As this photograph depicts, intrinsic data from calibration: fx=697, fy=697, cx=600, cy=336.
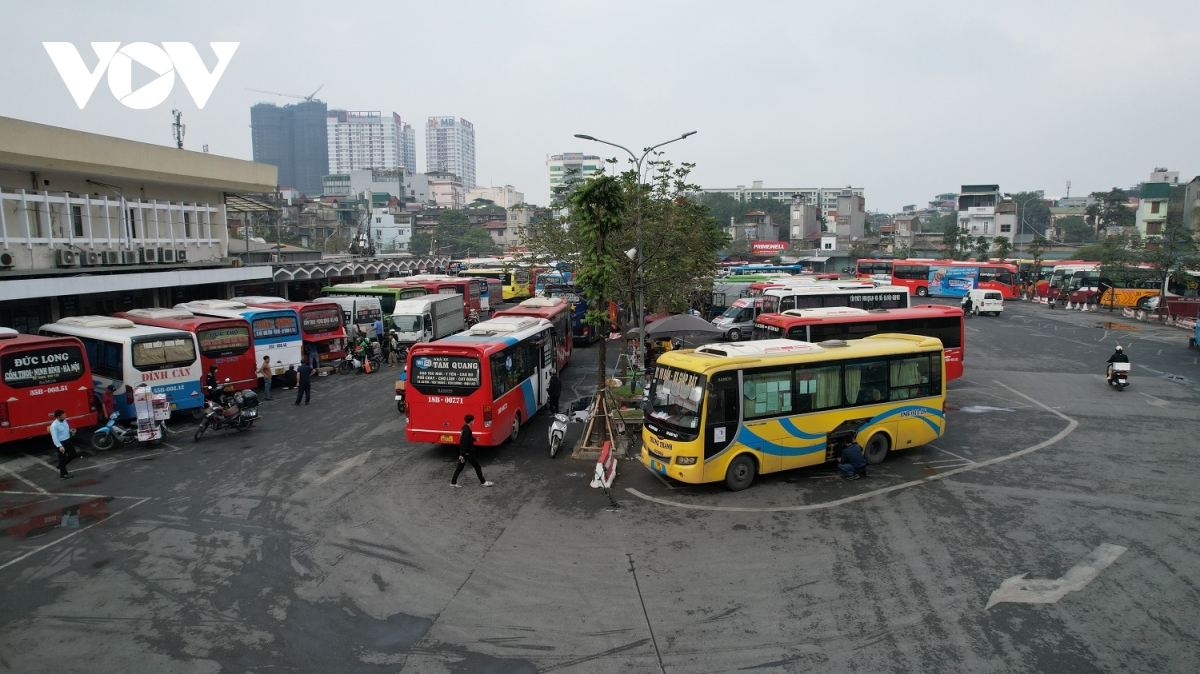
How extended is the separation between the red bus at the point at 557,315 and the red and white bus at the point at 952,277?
34965mm

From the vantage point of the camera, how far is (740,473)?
12.4 m

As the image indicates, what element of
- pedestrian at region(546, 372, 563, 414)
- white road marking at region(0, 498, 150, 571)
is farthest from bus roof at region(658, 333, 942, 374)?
white road marking at region(0, 498, 150, 571)

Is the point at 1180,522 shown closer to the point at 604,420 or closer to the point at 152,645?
the point at 604,420

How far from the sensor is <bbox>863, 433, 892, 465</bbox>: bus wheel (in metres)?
13.8

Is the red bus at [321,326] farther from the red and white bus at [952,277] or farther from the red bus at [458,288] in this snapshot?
the red and white bus at [952,277]

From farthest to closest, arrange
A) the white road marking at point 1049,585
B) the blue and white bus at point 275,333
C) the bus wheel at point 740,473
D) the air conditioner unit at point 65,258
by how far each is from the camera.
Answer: the air conditioner unit at point 65,258 < the blue and white bus at point 275,333 < the bus wheel at point 740,473 < the white road marking at point 1049,585

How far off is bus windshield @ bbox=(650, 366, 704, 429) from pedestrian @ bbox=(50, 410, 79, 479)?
1115 centimetres

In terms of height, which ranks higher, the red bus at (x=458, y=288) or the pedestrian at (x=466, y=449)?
the red bus at (x=458, y=288)

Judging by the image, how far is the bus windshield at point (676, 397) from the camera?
11.9 metres

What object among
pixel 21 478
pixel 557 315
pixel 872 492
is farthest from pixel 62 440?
pixel 872 492

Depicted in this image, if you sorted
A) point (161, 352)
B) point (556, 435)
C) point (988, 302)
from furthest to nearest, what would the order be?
point (988, 302) → point (161, 352) → point (556, 435)

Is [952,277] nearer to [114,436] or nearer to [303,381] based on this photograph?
[303,381]

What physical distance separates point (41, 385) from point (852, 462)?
54.4 feet

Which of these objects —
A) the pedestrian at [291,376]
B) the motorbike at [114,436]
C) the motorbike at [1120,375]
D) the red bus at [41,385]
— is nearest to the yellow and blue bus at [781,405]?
the motorbike at [1120,375]
